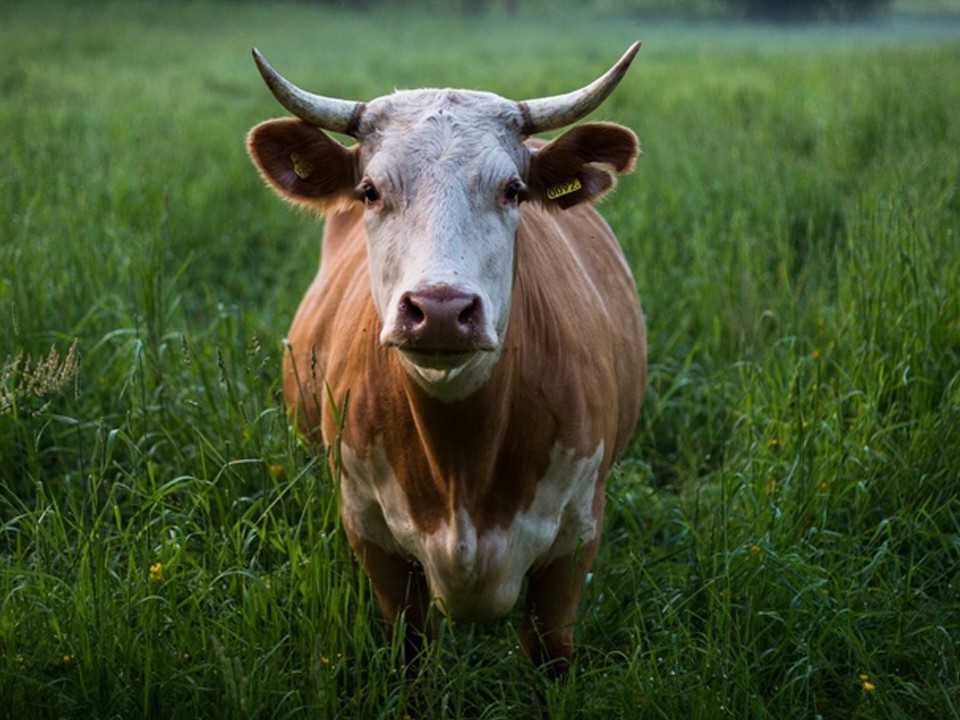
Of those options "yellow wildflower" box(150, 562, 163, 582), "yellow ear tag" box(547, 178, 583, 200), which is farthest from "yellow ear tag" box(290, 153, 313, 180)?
"yellow wildflower" box(150, 562, 163, 582)

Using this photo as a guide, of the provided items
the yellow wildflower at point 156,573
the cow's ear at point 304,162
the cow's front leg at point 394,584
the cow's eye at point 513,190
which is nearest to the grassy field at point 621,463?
the yellow wildflower at point 156,573

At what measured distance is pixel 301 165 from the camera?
3264mm

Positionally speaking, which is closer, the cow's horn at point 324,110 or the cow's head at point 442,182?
the cow's head at point 442,182

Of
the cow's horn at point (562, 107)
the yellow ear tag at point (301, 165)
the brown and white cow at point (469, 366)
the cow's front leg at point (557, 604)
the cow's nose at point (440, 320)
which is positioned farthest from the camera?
the cow's front leg at point (557, 604)

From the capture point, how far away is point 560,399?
3191 mm

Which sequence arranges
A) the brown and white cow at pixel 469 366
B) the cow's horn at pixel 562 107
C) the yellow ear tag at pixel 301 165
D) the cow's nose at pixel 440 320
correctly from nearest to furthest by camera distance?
the cow's nose at pixel 440 320
the brown and white cow at pixel 469 366
the cow's horn at pixel 562 107
the yellow ear tag at pixel 301 165

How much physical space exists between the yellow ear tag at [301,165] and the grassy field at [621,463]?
1.67ft

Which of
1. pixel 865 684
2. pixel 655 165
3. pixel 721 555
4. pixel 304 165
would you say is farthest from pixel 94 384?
pixel 655 165

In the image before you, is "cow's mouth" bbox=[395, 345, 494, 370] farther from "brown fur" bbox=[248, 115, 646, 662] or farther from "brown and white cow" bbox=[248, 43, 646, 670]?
"brown fur" bbox=[248, 115, 646, 662]

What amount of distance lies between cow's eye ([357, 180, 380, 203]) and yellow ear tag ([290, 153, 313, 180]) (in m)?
0.32

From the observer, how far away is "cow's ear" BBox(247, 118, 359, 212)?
3188 mm

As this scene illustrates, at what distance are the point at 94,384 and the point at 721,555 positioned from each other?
246 centimetres

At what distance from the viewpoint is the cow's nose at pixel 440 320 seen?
2.53 metres

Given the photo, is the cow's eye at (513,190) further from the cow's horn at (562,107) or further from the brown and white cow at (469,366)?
the cow's horn at (562,107)
